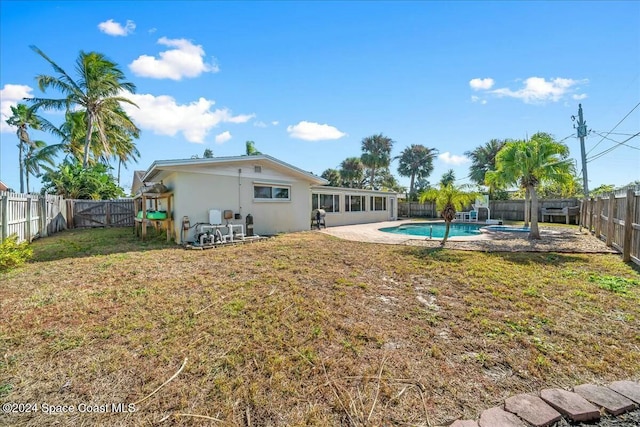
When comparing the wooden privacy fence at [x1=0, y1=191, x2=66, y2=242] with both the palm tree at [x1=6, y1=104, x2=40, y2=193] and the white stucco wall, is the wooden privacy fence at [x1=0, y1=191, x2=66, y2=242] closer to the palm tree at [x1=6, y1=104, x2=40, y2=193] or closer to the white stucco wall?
the white stucco wall

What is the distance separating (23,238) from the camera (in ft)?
30.8

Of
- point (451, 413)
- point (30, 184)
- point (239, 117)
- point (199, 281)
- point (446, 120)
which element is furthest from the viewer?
point (30, 184)

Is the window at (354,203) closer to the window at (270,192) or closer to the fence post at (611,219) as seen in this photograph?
the window at (270,192)

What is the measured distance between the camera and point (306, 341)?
3203mm

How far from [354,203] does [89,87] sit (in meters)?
18.0

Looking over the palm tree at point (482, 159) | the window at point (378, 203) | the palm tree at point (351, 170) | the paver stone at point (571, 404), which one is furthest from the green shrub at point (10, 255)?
the palm tree at point (351, 170)

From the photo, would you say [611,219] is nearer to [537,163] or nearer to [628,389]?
[537,163]

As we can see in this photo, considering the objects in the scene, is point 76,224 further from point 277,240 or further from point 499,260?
point 499,260

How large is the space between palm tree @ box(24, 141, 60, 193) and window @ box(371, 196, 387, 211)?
954 inches

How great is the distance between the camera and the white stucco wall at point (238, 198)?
9.80 m

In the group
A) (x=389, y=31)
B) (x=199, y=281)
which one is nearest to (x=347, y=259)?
(x=199, y=281)

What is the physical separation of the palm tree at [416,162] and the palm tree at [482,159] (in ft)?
14.7

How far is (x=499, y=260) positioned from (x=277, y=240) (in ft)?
22.1

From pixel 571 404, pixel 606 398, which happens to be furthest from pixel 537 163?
pixel 571 404
